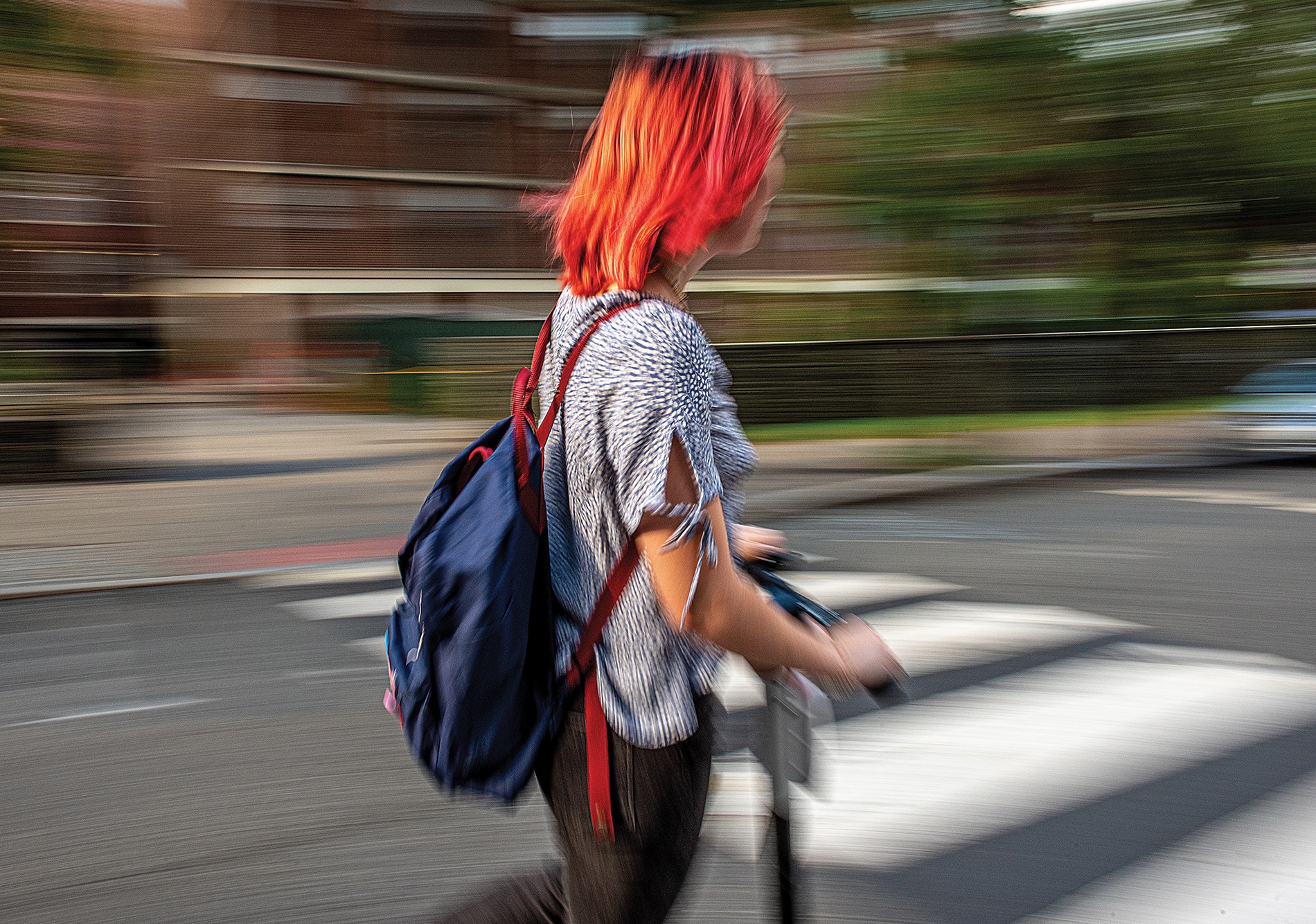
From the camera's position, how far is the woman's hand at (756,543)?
74.6 inches

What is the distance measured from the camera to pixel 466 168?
3497 cm

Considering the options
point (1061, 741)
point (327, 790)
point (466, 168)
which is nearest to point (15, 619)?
point (327, 790)

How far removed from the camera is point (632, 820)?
5.47ft

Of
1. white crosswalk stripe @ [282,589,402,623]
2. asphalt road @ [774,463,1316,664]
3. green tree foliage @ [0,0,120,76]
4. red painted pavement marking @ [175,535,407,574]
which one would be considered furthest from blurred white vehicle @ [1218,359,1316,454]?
green tree foliage @ [0,0,120,76]

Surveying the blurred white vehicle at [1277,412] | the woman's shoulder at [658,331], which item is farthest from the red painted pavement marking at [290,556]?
the blurred white vehicle at [1277,412]

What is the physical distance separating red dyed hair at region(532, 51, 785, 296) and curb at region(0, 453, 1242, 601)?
646cm

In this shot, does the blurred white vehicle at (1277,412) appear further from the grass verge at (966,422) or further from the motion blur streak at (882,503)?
the grass verge at (966,422)

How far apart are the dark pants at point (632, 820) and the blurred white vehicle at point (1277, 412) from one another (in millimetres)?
12609

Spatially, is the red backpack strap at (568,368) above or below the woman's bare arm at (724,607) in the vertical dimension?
above

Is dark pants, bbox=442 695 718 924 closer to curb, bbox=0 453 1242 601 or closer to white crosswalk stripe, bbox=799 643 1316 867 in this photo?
white crosswalk stripe, bbox=799 643 1316 867

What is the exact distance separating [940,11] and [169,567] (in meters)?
9.40

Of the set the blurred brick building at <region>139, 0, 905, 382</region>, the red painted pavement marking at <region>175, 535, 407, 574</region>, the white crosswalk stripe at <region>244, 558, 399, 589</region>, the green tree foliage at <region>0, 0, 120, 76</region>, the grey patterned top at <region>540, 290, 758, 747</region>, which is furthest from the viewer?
the blurred brick building at <region>139, 0, 905, 382</region>

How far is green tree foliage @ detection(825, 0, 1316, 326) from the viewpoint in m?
12.2

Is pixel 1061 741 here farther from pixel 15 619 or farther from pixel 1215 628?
pixel 15 619
